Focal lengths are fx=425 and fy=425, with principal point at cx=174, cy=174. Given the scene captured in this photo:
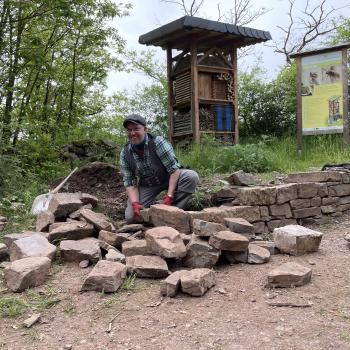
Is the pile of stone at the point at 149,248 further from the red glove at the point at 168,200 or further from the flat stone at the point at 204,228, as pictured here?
the red glove at the point at 168,200

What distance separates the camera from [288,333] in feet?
7.60

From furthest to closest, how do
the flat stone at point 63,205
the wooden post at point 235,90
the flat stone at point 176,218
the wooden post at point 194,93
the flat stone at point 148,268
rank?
the wooden post at point 235,90 → the wooden post at point 194,93 → the flat stone at point 63,205 → the flat stone at point 176,218 → the flat stone at point 148,268

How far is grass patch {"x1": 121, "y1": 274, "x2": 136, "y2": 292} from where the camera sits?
9.59 ft

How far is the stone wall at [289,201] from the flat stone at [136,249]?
737 millimetres

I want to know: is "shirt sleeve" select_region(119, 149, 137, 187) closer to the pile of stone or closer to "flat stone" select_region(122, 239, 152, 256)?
the pile of stone

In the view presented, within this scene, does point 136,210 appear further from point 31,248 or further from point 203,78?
point 203,78

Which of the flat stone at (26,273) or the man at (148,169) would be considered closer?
the flat stone at (26,273)

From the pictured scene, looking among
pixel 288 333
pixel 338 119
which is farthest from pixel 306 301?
pixel 338 119

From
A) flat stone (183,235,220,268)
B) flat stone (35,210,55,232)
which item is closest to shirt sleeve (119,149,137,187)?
flat stone (35,210,55,232)

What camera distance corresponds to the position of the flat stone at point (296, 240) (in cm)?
362

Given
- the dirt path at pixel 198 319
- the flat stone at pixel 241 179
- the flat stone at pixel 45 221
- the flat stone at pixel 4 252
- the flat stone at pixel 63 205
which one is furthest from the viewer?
the flat stone at pixel 241 179

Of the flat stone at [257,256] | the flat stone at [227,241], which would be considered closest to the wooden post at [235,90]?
the flat stone at [257,256]

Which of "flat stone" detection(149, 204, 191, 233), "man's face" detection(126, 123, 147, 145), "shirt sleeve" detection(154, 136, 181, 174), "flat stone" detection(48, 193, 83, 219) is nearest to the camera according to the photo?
"flat stone" detection(149, 204, 191, 233)

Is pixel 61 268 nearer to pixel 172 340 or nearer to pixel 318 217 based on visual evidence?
pixel 172 340
